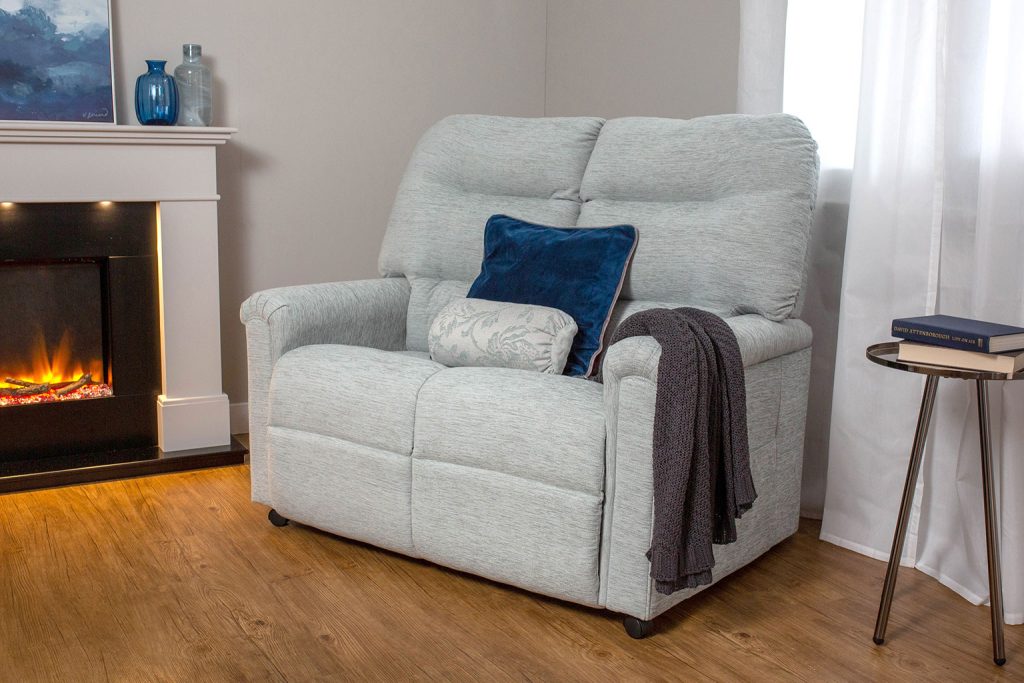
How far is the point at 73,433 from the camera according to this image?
11.2ft

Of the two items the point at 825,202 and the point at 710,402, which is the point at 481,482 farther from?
the point at 825,202

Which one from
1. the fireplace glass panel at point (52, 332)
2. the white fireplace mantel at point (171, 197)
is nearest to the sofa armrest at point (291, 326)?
the white fireplace mantel at point (171, 197)

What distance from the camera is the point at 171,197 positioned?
3426 millimetres

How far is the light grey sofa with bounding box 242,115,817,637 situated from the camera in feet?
7.45

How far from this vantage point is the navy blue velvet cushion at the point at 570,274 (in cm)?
271

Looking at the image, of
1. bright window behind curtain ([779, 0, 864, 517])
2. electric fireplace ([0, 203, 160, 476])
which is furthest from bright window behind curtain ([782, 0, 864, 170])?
electric fireplace ([0, 203, 160, 476])

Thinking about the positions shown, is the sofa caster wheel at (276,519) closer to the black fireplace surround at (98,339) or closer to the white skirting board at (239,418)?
the black fireplace surround at (98,339)

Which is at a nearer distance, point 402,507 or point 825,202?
point 402,507

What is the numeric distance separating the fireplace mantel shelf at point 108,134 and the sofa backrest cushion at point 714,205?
1355 millimetres

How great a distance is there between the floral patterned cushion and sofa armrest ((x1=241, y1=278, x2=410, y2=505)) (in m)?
0.35

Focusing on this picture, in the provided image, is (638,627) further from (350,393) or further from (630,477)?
(350,393)

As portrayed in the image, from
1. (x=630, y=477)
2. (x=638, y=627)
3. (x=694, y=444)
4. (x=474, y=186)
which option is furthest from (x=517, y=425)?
(x=474, y=186)

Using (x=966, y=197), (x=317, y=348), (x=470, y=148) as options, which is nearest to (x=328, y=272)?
(x=470, y=148)

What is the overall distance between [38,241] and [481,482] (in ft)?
5.88
